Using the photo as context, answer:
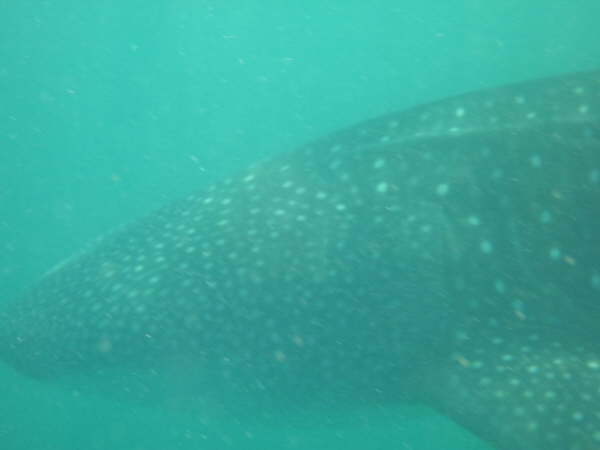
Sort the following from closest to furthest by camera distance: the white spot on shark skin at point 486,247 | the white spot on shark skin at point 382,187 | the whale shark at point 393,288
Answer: the whale shark at point 393,288, the white spot on shark skin at point 486,247, the white spot on shark skin at point 382,187

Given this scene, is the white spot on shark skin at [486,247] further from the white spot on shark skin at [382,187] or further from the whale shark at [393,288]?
the white spot on shark skin at [382,187]

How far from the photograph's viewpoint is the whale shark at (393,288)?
2906mm

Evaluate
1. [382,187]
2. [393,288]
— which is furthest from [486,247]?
[382,187]

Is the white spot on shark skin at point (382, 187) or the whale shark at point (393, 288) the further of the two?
the white spot on shark skin at point (382, 187)

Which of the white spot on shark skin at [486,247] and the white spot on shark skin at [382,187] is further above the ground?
the white spot on shark skin at [382,187]

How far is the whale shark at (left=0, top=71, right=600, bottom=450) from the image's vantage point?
2906 mm

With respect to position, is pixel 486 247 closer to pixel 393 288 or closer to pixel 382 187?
pixel 393 288

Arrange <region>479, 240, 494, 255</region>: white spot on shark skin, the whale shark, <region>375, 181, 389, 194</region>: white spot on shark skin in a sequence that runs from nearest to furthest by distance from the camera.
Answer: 1. the whale shark
2. <region>479, 240, 494, 255</region>: white spot on shark skin
3. <region>375, 181, 389, 194</region>: white spot on shark skin

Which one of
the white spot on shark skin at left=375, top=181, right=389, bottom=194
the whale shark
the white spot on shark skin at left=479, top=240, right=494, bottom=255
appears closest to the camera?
the whale shark

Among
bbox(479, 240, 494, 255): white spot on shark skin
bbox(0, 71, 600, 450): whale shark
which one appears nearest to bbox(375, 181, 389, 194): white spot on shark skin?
bbox(0, 71, 600, 450): whale shark

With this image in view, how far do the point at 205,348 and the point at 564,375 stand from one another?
223 centimetres

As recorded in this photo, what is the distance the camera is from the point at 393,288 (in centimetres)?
316

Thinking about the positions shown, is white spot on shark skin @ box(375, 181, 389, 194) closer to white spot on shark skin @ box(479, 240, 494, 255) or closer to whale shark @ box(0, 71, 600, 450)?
whale shark @ box(0, 71, 600, 450)

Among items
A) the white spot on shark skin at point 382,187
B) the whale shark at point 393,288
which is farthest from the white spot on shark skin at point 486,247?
the white spot on shark skin at point 382,187
